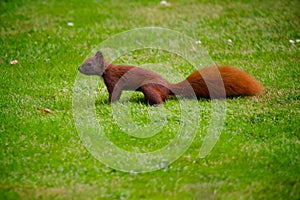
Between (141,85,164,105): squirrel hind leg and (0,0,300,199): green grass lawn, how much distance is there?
0.10 metres

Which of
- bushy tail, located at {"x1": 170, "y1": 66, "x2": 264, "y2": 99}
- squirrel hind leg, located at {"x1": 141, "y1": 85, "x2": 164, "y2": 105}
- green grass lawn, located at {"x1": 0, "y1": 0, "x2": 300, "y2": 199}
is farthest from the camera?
bushy tail, located at {"x1": 170, "y1": 66, "x2": 264, "y2": 99}

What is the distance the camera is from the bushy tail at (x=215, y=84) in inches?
237

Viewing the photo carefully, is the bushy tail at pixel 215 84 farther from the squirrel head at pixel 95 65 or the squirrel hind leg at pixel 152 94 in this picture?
the squirrel head at pixel 95 65

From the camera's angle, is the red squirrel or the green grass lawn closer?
the green grass lawn

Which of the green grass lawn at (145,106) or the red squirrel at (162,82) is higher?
the red squirrel at (162,82)

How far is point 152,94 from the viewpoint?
19.4 feet

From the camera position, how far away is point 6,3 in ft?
34.6

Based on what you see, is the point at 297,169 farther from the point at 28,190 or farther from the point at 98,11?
the point at 98,11

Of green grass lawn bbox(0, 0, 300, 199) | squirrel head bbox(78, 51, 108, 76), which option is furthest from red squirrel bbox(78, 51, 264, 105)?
green grass lawn bbox(0, 0, 300, 199)

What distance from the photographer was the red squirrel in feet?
19.4

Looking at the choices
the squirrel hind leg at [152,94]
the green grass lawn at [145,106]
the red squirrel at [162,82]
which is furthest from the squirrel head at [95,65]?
the squirrel hind leg at [152,94]

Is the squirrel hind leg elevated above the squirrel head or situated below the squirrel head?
below

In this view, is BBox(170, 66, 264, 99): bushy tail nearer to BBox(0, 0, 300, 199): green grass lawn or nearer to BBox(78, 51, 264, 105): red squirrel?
BBox(78, 51, 264, 105): red squirrel

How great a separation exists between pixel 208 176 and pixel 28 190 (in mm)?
1408
